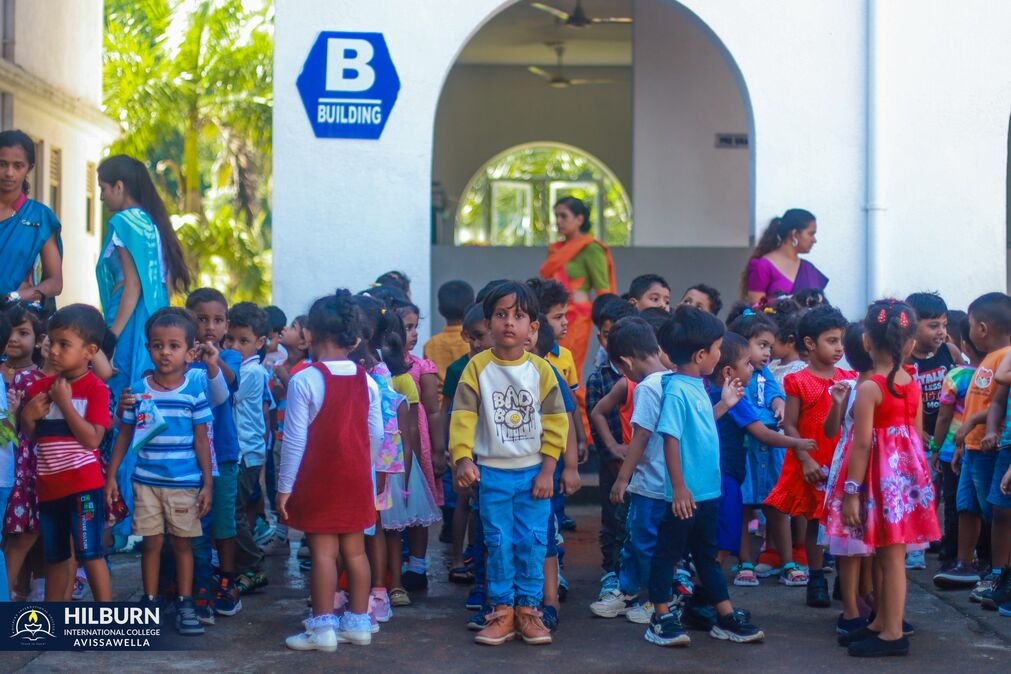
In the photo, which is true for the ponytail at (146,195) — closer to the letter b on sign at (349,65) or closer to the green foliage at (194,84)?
the letter b on sign at (349,65)

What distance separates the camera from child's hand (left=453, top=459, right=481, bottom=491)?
17.9 feet

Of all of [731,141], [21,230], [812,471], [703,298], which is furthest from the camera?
[731,141]

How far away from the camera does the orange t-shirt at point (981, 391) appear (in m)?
6.30

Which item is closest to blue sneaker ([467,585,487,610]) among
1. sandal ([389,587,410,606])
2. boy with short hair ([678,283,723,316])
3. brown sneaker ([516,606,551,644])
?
sandal ([389,587,410,606])

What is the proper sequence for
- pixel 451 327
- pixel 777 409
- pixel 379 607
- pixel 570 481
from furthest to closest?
pixel 451 327 → pixel 777 409 → pixel 379 607 → pixel 570 481

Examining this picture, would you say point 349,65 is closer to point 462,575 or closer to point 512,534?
point 462,575

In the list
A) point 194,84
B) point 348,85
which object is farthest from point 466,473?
point 194,84

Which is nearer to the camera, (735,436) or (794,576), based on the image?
(735,436)

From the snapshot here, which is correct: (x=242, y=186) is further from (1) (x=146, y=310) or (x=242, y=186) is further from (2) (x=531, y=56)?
(1) (x=146, y=310)

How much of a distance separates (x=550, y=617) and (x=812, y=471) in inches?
54.3

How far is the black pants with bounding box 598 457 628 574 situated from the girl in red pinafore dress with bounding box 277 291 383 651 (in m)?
1.35

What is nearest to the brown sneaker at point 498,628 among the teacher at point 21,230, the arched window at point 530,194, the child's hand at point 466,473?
the child's hand at point 466,473

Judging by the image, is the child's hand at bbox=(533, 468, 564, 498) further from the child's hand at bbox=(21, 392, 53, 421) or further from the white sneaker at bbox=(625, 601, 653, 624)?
the child's hand at bbox=(21, 392, 53, 421)

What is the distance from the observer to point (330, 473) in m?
5.44
